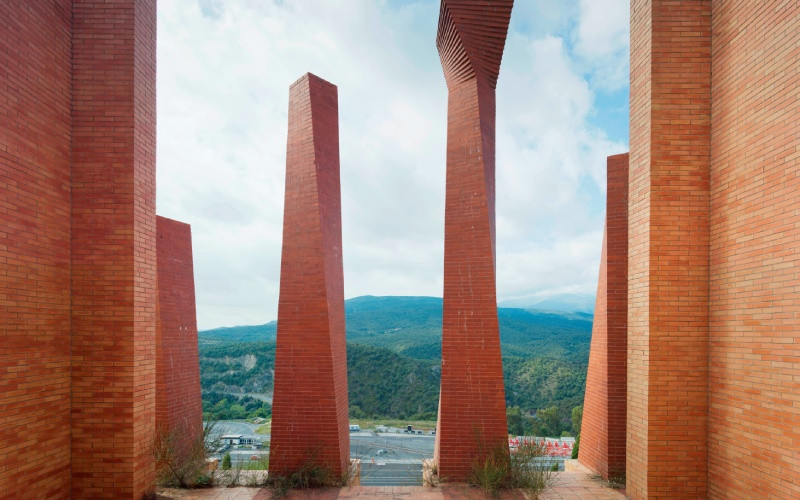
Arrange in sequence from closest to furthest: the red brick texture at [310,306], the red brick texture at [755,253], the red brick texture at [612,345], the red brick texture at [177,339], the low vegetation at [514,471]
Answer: the red brick texture at [755,253]
the low vegetation at [514,471]
the red brick texture at [310,306]
the red brick texture at [612,345]
the red brick texture at [177,339]

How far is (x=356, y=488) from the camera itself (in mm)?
6320

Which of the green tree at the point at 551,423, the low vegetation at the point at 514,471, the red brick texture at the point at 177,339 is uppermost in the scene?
the red brick texture at the point at 177,339

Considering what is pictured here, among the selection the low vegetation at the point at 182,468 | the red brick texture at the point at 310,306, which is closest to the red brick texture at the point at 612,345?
the red brick texture at the point at 310,306

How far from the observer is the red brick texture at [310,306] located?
665cm

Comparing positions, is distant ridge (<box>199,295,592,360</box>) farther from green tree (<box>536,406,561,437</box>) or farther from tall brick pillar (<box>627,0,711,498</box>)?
tall brick pillar (<box>627,0,711,498</box>)

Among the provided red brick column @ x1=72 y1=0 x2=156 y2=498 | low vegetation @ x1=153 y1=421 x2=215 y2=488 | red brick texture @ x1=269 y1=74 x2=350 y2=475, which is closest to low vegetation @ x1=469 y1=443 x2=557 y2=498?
red brick texture @ x1=269 y1=74 x2=350 y2=475

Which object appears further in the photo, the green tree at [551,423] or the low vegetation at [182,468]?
the green tree at [551,423]

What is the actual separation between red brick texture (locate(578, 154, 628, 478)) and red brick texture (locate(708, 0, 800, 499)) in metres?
2.07

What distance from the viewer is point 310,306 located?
22.8ft

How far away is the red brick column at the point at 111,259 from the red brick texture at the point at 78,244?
0.01 metres

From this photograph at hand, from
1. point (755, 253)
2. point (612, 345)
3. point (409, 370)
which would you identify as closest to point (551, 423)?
point (409, 370)

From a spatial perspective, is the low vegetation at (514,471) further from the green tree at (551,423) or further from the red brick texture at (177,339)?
the green tree at (551,423)

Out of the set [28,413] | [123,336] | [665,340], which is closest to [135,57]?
[123,336]

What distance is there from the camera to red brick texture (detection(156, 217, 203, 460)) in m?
7.77
